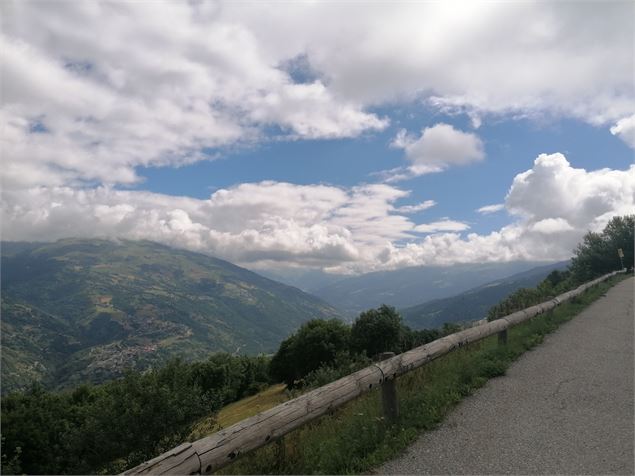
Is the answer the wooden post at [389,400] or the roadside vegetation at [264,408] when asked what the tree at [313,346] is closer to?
the roadside vegetation at [264,408]

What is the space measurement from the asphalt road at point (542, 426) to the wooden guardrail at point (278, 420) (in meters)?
0.89

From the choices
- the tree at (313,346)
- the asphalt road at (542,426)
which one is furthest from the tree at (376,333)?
the asphalt road at (542,426)

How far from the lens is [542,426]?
207 inches

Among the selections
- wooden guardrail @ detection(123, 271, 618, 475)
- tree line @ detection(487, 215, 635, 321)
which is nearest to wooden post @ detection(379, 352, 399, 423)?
wooden guardrail @ detection(123, 271, 618, 475)

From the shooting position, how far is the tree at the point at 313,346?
173 ft

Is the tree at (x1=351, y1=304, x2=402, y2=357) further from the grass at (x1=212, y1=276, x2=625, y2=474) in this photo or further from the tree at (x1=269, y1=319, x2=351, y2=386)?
the grass at (x1=212, y1=276, x2=625, y2=474)

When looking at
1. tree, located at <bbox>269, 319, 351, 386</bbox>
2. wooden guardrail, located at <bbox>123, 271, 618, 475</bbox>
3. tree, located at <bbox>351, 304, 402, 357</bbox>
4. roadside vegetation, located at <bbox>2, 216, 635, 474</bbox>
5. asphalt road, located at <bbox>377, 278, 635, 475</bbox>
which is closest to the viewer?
wooden guardrail, located at <bbox>123, 271, 618, 475</bbox>

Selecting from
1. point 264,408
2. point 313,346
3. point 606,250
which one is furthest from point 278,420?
point 606,250

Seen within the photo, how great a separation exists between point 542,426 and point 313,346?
5001 centimetres

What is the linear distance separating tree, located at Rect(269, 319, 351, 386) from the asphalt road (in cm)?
4537

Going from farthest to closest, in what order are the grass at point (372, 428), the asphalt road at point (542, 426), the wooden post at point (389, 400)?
the wooden post at point (389, 400) → the grass at point (372, 428) → the asphalt road at point (542, 426)

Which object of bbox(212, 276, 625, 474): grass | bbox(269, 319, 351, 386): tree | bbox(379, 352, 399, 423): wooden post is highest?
bbox(379, 352, 399, 423): wooden post

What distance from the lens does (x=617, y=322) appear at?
13500mm

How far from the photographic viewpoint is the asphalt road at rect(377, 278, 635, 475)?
432 centimetres
